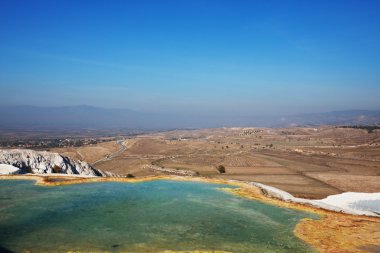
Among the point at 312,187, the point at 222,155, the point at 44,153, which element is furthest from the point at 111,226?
the point at 222,155

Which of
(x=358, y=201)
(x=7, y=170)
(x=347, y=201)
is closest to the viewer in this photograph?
(x=358, y=201)

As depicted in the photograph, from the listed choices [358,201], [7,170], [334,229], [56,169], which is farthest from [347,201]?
[56,169]

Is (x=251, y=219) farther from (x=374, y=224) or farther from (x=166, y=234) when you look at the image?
(x=374, y=224)

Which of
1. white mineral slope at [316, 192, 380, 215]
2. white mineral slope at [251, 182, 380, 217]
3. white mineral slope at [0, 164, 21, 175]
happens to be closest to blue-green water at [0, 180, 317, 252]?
white mineral slope at [251, 182, 380, 217]

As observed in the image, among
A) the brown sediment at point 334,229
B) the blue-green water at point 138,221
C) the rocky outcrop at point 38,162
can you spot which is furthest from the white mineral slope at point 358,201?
the rocky outcrop at point 38,162

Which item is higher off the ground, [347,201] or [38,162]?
[38,162]

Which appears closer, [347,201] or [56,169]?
[347,201]

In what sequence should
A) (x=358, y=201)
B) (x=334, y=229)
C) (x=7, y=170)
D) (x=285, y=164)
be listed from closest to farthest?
(x=334, y=229) < (x=358, y=201) < (x=7, y=170) < (x=285, y=164)

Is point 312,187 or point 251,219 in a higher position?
point 251,219

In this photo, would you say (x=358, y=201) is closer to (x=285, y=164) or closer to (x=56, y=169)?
(x=56, y=169)
